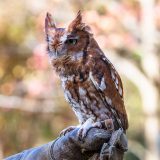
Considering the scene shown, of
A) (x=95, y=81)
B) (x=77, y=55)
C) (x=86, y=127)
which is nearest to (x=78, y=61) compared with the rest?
(x=77, y=55)

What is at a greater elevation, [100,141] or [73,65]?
[73,65]

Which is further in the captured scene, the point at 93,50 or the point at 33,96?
the point at 33,96

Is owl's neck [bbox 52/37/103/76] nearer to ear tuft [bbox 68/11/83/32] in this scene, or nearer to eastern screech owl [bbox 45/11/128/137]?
eastern screech owl [bbox 45/11/128/137]

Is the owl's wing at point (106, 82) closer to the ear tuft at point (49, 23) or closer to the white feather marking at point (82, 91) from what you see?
the white feather marking at point (82, 91)

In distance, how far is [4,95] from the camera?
33.3 feet

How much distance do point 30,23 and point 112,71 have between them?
5.60 m

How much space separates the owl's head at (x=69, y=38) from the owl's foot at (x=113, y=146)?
3.00 feet

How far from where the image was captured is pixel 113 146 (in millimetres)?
3559

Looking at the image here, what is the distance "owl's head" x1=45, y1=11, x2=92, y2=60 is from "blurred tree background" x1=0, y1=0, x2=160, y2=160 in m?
4.67

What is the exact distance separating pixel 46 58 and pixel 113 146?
247 inches

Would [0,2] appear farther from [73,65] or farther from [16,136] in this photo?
[73,65]

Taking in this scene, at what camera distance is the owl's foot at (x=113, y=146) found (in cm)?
353

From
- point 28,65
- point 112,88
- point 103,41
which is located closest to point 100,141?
point 112,88

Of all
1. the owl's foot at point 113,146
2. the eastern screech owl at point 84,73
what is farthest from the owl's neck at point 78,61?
the owl's foot at point 113,146
